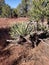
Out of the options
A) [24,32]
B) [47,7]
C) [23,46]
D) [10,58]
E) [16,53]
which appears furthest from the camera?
[47,7]

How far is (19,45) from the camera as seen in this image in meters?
10.1

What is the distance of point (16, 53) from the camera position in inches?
354

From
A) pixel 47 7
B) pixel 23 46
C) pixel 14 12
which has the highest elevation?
pixel 47 7

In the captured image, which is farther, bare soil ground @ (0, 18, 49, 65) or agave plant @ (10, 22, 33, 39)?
agave plant @ (10, 22, 33, 39)

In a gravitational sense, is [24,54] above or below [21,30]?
below

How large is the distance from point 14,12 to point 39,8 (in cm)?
3256

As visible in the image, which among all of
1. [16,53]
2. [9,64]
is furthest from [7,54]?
[9,64]

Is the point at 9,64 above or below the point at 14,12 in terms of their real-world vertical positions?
above

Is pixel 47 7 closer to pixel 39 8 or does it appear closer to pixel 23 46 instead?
pixel 39 8

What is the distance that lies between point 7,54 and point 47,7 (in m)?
6.42

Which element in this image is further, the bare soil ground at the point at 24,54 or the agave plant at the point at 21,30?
the agave plant at the point at 21,30

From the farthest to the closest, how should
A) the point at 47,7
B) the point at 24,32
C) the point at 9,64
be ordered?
the point at 47,7 → the point at 24,32 → the point at 9,64

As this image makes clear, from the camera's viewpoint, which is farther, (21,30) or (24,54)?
(21,30)

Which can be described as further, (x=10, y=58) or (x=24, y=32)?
(x=24, y=32)
